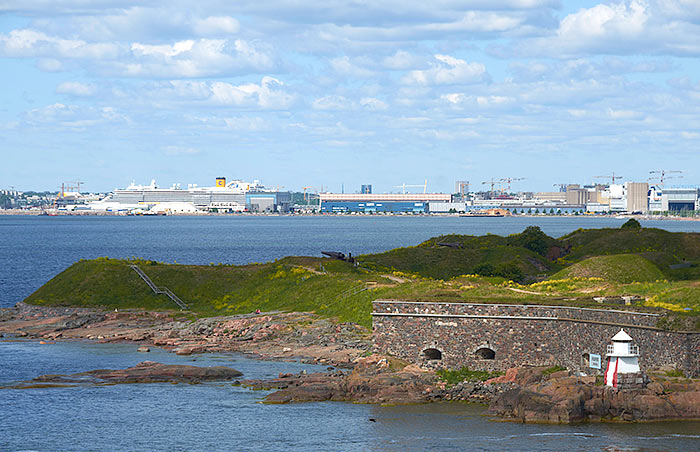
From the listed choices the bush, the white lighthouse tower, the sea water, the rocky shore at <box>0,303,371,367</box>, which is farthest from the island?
the bush

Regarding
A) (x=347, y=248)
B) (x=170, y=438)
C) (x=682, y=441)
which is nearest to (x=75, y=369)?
(x=170, y=438)

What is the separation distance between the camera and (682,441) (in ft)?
124

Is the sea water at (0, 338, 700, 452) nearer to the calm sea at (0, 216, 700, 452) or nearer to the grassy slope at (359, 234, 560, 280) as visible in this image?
the calm sea at (0, 216, 700, 452)

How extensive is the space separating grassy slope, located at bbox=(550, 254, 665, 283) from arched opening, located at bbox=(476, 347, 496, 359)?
91.8ft

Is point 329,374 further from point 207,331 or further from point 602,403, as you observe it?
point 207,331

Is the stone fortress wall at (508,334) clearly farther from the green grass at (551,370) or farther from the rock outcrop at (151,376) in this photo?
the rock outcrop at (151,376)

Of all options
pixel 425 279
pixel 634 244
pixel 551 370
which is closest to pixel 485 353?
pixel 551 370

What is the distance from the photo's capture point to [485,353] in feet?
155

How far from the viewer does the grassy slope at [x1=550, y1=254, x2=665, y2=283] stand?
74000mm

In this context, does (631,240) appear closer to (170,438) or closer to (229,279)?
(229,279)

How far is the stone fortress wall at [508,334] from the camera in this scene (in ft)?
147

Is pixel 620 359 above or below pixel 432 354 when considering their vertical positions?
above

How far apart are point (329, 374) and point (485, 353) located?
837cm

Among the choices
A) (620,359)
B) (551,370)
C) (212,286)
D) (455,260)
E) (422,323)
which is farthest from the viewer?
(455,260)
